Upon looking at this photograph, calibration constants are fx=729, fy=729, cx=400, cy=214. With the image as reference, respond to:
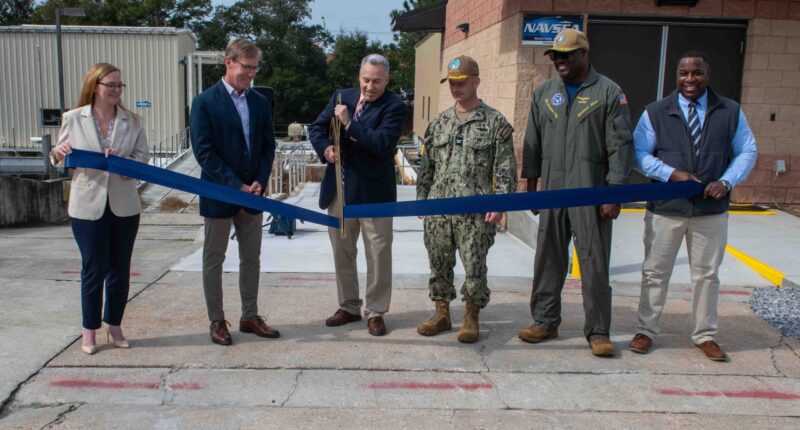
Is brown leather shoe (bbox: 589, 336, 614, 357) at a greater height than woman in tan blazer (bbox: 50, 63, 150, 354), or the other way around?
woman in tan blazer (bbox: 50, 63, 150, 354)

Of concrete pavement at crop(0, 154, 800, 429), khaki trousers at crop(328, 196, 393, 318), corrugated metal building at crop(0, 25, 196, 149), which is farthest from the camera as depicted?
corrugated metal building at crop(0, 25, 196, 149)

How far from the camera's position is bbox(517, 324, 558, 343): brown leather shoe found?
4969 mm

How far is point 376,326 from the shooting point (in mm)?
5105

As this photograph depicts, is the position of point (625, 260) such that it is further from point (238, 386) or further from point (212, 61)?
point (212, 61)

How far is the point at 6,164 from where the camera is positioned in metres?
21.9

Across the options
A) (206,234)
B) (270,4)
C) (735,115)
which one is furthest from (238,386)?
(270,4)

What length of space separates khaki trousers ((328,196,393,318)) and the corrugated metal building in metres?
22.4

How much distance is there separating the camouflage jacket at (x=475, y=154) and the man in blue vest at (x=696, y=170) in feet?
2.86

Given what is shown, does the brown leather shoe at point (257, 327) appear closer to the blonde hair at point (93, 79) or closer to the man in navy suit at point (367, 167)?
the man in navy suit at point (367, 167)

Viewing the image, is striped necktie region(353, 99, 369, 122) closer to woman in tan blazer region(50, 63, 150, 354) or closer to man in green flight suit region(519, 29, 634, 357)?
man in green flight suit region(519, 29, 634, 357)

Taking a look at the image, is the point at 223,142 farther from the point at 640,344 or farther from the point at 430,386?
the point at 640,344

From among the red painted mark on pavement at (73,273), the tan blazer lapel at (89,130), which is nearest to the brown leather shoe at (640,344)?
the tan blazer lapel at (89,130)

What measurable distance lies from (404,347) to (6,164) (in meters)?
20.9

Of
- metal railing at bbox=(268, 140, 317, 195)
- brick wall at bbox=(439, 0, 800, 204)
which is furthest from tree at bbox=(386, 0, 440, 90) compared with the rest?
brick wall at bbox=(439, 0, 800, 204)
